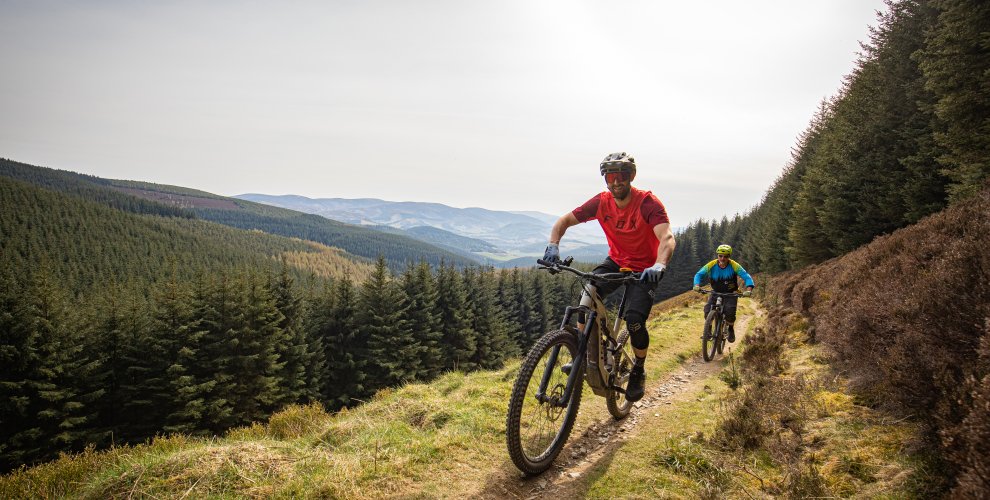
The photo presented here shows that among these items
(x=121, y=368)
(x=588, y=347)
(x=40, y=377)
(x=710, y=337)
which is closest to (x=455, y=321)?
(x=121, y=368)

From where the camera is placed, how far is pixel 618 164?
17.3 feet

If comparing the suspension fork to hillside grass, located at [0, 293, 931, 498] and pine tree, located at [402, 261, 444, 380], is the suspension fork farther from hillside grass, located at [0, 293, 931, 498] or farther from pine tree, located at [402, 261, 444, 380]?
pine tree, located at [402, 261, 444, 380]

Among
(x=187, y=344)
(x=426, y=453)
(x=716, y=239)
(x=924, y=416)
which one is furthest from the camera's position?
(x=716, y=239)

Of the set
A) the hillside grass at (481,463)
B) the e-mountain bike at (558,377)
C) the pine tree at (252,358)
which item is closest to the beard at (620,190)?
the e-mountain bike at (558,377)

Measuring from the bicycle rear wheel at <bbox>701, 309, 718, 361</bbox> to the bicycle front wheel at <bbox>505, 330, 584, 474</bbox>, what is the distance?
24.7 feet

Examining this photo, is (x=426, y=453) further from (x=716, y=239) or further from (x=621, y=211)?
(x=716, y=239)

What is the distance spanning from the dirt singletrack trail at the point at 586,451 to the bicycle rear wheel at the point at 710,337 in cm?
226

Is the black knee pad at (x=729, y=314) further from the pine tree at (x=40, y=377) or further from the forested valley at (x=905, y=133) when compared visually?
the pine tree at (x=40, y=377)

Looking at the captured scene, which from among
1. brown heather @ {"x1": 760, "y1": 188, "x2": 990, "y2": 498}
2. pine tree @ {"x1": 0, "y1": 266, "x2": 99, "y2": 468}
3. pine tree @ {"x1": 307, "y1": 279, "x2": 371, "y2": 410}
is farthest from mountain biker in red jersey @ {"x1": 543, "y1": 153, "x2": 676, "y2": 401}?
pine tree @ {"x1": 307, "y1": 279, "x2": 371, "y2": 410}

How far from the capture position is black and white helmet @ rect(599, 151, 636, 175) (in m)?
5.25

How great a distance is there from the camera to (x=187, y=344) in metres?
32.6

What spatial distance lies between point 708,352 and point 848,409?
629 centimetres

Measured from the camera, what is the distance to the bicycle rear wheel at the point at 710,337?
35.3 ft

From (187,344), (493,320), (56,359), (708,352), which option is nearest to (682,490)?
(708,352)
